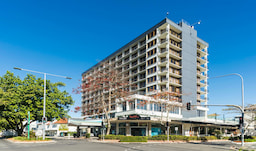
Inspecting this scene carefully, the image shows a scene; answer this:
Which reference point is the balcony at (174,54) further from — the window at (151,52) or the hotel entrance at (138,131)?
the hotel entrance at (138,131)

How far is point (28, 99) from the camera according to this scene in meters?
34.8

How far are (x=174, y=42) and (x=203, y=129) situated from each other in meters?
26.0

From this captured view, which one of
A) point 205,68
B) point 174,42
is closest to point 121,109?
point 174,42

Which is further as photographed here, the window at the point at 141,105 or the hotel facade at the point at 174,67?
the hotel facade at the point at 174,67

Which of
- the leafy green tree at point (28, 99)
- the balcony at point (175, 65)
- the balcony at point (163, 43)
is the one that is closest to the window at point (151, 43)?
the balcony at point (163, 43)

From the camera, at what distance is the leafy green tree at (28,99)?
33.9 metres

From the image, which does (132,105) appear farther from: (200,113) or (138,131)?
(200,113)

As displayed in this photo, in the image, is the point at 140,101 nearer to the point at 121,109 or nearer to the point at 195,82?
the point at 121,109

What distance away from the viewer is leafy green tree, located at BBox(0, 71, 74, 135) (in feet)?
111

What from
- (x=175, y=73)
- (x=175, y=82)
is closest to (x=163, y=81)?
(x=175, y=82)

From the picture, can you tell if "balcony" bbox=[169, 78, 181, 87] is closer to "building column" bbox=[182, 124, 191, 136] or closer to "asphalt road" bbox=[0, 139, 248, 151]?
"building column" bbox=[182, 124, 191, 136]

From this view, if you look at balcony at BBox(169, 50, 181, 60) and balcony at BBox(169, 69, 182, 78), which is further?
balcony at BBox(169, 50, 181, 60)

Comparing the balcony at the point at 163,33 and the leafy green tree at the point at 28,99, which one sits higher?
the balcony at the point at 163,33

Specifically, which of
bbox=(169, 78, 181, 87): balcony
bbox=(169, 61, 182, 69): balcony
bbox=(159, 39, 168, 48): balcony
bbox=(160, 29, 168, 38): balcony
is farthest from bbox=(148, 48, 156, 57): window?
bbox=(169, 78, 181, 87): balcony
